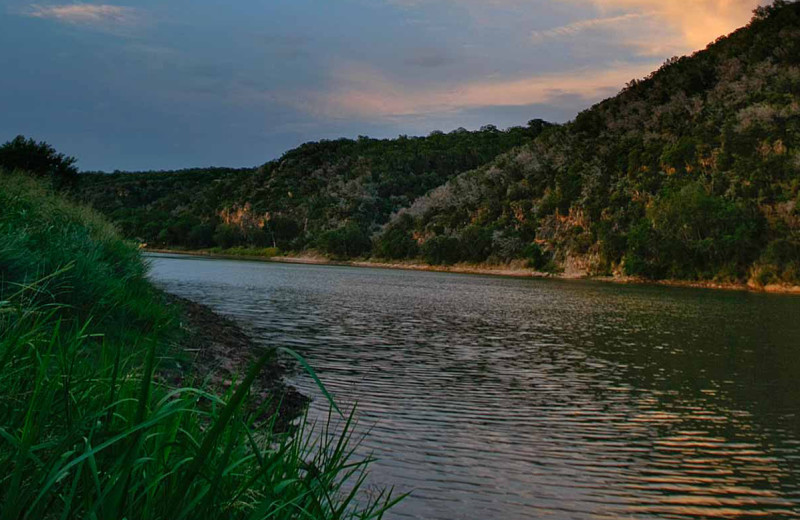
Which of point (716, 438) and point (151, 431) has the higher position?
point (151, 431)

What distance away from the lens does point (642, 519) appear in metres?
7.25

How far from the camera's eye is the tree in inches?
1447

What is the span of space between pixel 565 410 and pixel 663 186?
77.5 metres

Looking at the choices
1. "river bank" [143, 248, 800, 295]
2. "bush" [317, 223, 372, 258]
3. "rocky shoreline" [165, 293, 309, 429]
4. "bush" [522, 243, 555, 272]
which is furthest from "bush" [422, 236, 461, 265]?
"rocky shoreline" [165, 293, 309, 429]

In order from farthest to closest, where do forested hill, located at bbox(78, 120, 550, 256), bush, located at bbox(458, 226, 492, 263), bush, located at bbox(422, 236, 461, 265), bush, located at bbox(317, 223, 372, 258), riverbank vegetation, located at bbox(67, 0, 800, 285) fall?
forested hill, located at bbox(78, 120, 550, 256) < bush, located at bbox(317, 223, 372, 258) < bush, located at bbox(422, 236, 461, 265) < bush, located at bbox(458, 226, 492, 263) < riverbank vegetation, located at bbox(67, 0, 800, 285)

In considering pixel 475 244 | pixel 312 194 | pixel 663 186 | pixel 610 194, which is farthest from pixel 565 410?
pixel 312 194

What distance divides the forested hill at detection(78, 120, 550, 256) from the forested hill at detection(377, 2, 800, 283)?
72.0ft

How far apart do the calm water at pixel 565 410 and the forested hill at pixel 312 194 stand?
330 feet

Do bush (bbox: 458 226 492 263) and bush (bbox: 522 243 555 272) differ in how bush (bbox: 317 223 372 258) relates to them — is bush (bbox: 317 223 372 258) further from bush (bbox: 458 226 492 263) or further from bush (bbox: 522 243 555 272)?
bush (bbox: 522 243 555 272)

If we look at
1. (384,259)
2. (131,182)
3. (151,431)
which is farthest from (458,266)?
(131,182)

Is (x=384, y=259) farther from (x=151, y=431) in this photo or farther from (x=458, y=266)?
(x=151, y=431)

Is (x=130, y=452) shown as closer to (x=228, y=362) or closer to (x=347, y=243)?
(x=228, y=362)

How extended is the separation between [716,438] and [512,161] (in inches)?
4096

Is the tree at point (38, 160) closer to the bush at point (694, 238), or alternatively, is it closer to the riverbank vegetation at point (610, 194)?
the riverbank vegetation at point (610, 194)
